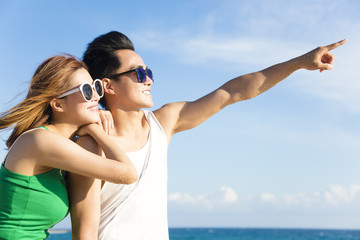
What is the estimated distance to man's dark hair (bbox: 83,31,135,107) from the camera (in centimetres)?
453

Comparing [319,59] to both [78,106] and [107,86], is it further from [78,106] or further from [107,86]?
[78,106]

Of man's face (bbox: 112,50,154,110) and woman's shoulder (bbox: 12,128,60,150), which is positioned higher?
man's face (bbox: 112,50,154,110)

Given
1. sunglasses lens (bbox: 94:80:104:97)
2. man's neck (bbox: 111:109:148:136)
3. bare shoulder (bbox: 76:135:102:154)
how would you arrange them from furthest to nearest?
1. man's neck (bbox: 111:109:148:136)
2. sunglasses lens (bbox: 94:80:104:97)
3. bare shoulder (bbox: 76:135:102:154)

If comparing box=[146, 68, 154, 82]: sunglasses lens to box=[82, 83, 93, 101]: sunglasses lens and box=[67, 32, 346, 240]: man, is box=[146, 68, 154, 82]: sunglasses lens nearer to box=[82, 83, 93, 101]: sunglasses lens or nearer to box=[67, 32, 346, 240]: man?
box=[67, 32, 346, 240]: man

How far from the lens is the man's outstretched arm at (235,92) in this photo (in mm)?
4617

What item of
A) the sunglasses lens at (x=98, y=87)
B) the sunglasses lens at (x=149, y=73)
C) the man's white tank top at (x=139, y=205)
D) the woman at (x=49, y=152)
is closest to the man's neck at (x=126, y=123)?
the man's white tank top at (x=139, y=205)

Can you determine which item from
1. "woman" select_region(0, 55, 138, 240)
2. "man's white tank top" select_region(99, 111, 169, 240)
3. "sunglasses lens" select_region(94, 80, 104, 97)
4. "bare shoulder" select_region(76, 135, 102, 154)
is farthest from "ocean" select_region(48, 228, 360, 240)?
"woman" select_region(0, 55, 138, 240)

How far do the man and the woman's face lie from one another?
171 millimetres

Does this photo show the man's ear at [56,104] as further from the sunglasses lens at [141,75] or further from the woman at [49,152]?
the sunglasses lens at [141,75]

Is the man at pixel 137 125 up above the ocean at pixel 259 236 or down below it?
above

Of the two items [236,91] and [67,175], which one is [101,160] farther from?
[236,91]

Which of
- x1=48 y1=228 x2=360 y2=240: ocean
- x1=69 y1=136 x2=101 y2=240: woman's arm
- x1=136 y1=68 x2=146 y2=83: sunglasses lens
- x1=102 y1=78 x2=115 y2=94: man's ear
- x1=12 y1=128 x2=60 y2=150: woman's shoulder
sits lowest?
x1=48 y1=228 x2=360 y2=240: ocean

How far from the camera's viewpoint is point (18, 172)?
3336mm

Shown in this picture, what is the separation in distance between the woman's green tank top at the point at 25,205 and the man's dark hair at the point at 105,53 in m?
1.39
